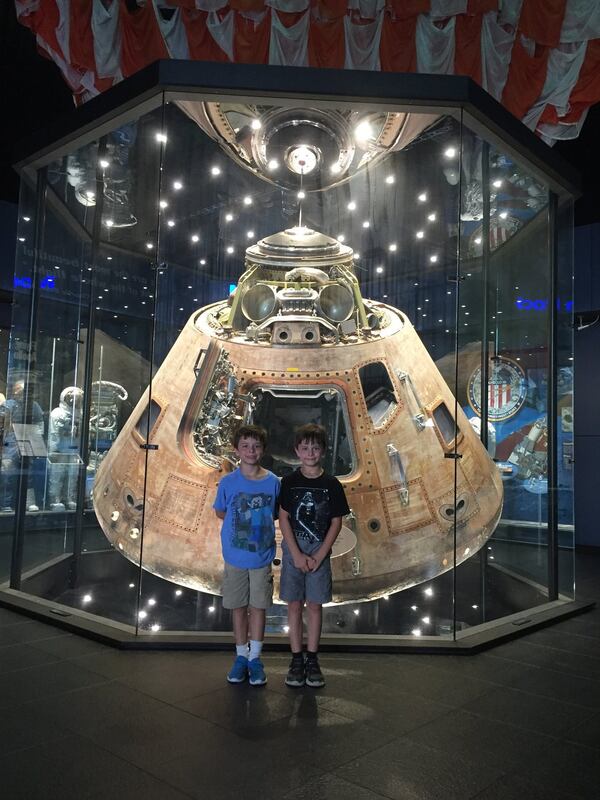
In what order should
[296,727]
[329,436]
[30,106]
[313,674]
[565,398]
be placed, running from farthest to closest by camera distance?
[30,106], [565,398], [329,436], [313,674], [296,727]

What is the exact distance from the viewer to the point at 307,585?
282 centimetres

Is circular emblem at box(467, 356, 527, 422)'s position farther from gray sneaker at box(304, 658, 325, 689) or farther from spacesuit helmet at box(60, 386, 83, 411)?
spacesuit helmet at box(60, 386, 83, 411)

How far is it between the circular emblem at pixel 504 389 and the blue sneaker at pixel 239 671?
2469 millimetres

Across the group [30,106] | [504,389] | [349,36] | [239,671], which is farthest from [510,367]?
[30,106]

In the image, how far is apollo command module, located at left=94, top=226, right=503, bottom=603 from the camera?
354cm

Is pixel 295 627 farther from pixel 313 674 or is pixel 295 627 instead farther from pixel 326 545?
pixel 326 545

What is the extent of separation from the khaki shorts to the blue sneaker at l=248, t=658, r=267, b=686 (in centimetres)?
24

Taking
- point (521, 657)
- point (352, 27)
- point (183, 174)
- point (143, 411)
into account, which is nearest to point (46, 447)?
point (143, 411)

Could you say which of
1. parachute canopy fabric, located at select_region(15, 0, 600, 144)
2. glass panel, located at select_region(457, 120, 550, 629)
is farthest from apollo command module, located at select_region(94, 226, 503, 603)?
parachute canopy fabric, located at select_region(15, 0, 600, 144)

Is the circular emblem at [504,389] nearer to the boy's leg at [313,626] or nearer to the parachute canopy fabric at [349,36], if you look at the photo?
the boy's leg at [313,626]

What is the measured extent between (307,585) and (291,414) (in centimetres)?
123

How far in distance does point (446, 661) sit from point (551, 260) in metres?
3.06

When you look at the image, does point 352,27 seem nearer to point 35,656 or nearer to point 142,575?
point 142,575

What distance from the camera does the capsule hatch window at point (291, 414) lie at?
12.3 ft
